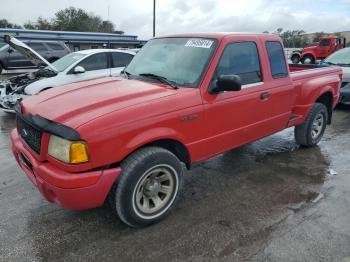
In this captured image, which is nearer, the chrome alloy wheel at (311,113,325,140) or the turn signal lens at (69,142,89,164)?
the turn signal lens at (69,142,89,164)

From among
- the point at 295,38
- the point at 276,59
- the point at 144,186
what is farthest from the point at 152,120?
the point at 295,38

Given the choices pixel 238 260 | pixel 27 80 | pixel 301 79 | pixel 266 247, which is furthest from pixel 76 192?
pixel 27 80

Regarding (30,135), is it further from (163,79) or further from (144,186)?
(163,79)

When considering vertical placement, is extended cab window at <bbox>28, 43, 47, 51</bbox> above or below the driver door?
above

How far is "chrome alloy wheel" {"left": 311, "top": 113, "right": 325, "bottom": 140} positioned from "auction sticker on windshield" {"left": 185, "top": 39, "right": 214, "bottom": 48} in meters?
2.82

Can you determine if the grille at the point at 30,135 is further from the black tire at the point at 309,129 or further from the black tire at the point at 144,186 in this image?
the black tire at the point at 309,129

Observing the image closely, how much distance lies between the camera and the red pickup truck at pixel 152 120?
9.47 ft

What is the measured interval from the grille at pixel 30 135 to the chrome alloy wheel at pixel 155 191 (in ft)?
3.23

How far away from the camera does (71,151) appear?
9.16 ft

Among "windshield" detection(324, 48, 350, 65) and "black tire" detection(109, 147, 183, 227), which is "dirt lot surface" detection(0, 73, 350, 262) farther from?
"windshield" detection(324, 48, 350, 65)

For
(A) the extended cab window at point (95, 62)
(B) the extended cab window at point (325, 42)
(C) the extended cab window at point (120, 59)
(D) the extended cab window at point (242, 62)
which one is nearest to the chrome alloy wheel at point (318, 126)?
(D) the extended cab window at point (242, 62)

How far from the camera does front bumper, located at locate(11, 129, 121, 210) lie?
2820mm

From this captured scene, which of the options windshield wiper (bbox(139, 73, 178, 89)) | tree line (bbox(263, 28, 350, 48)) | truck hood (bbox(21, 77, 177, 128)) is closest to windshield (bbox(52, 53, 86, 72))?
truck hood (bbox(21, 77, 177, 128))

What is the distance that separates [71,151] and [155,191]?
98 cm
